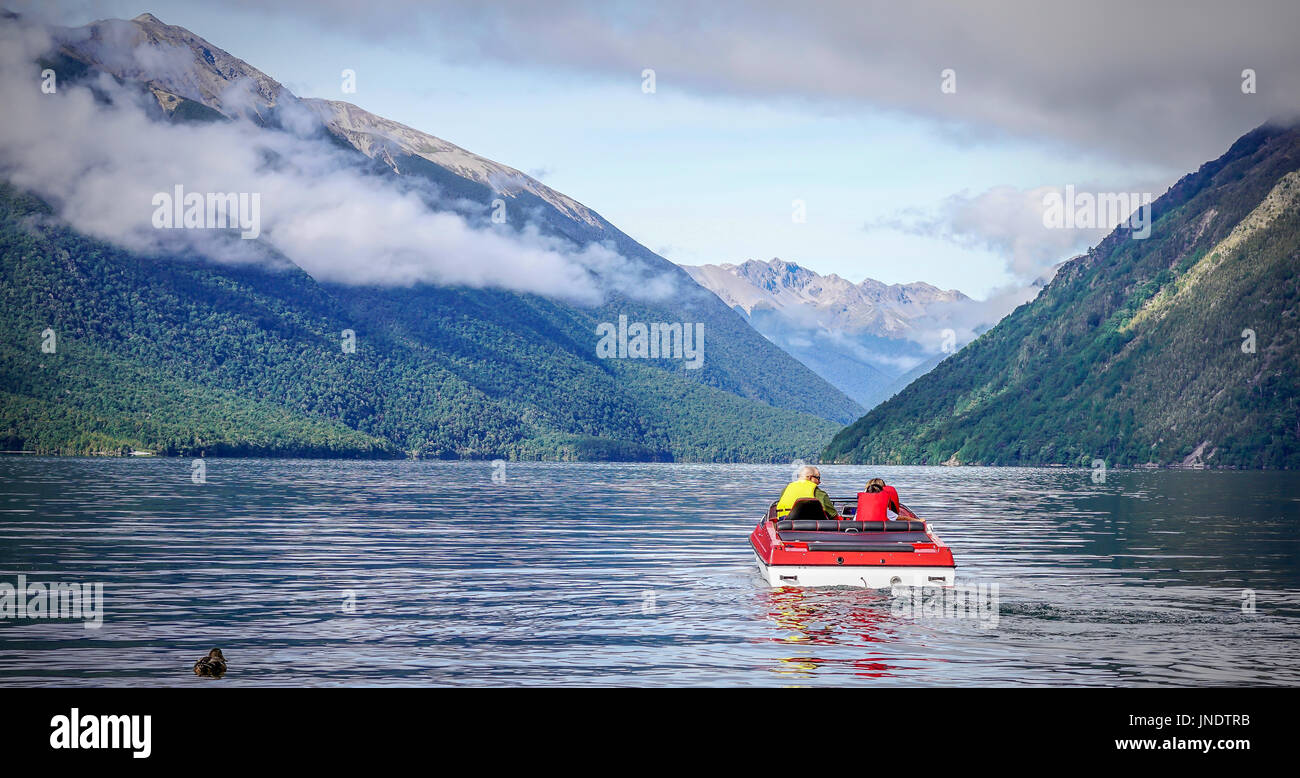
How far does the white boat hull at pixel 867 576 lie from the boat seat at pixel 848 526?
2.09 meters

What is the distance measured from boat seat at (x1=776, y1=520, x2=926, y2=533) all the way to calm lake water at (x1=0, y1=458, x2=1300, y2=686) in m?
1.76

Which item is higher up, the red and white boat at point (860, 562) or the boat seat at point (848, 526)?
the boat seat at point (848, 526)

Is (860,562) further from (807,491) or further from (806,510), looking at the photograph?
(807,491)

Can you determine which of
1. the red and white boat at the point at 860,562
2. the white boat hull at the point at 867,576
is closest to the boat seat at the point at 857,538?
the red and white boat at the point at 860,562

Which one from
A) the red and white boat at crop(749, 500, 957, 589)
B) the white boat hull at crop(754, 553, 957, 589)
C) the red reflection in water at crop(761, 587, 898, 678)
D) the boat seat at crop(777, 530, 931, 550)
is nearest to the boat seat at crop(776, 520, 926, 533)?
the boat seat at crop(777, 530, 931, 550)

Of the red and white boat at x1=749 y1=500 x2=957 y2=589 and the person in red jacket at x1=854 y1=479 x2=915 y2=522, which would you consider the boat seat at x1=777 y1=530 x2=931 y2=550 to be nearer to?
the red and white boat at x1=749 y1=500 x2=957 y2=589

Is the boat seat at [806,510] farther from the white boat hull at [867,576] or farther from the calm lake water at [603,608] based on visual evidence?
the white boat hull at [867,576]

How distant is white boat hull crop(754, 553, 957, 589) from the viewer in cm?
3459

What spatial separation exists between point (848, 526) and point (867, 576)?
227 cm

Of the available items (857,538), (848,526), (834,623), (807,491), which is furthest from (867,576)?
(807,491)

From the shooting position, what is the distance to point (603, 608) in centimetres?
3303

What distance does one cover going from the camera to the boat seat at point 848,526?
36844mm
